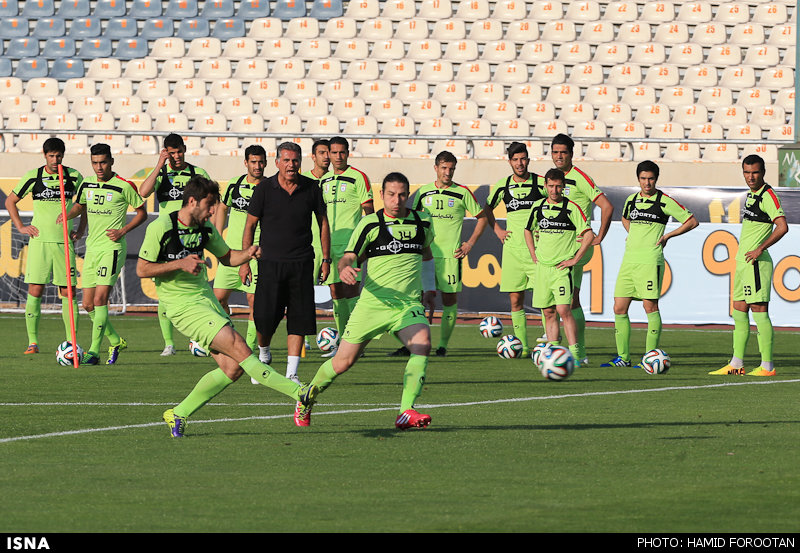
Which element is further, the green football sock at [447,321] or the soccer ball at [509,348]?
the green football sock at [447,321]

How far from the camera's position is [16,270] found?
21.9 meters

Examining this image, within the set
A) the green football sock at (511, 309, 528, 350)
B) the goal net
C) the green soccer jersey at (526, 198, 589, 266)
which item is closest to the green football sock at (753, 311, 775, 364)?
the green soccer jersey at (526, 198, 589, 266)

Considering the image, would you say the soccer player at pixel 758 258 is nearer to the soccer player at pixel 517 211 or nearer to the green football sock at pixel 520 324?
the soccer player at pixel 517 211

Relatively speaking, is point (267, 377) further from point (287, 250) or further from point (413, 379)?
point (287, 250)

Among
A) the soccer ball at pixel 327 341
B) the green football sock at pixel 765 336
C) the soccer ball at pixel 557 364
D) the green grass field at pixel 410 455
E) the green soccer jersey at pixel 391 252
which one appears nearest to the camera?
the green grass field at pixel 410 455

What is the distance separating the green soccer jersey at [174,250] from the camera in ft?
30.4

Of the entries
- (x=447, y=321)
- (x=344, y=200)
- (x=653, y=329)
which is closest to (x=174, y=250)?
(x=344, y=200)

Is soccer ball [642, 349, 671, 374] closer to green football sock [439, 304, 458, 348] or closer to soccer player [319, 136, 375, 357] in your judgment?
green football sock [439, 304, 458, 348]

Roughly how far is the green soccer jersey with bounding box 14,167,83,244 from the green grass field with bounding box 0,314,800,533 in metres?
2.16

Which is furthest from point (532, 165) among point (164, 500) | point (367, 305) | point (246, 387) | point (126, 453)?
point (164, 500)

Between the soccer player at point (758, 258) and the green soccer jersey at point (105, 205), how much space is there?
6.53m

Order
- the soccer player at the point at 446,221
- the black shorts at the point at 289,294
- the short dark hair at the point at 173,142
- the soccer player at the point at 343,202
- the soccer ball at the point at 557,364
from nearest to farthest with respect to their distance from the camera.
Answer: the soccer ball at the point at 557,364, the black shorts at the point at 289,294, the short dark hair at the point at 173,142, the soccer player at the point at 343,202, the soccer player at the point at 446,221

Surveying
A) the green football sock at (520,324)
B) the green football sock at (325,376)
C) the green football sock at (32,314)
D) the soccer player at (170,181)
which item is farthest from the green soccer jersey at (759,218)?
the green football sock at (32,314)

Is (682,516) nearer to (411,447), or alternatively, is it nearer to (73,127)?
(411,447)
